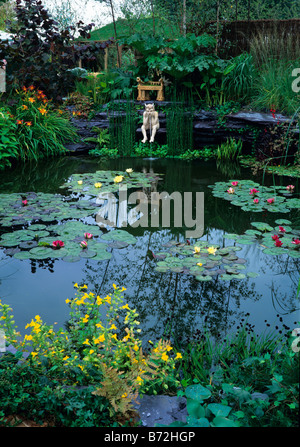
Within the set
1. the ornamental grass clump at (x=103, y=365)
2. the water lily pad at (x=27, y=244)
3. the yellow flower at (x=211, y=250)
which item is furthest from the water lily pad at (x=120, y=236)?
the ornamental grass clump at (x=103, y=365)

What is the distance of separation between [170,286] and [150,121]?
17.8 feet

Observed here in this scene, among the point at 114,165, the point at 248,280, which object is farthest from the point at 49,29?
the point at 248,280

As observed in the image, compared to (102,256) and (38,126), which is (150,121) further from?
(102,256)

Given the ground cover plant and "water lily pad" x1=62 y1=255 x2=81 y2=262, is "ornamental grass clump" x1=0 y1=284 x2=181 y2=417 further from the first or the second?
"water lily pad" x1=62 y1=255 x2=81 y2=262

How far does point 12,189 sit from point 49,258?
2.32 m

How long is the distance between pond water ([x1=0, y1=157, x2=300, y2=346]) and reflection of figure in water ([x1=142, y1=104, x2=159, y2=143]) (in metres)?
3.76

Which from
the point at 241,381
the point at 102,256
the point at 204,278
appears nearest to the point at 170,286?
the point at 204,278

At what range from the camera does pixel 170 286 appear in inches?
124

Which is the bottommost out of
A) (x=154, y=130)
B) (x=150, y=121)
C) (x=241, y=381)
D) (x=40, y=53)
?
(x=241, y=381)

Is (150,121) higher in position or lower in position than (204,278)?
higher

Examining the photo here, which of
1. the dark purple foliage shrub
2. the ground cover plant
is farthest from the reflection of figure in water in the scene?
the ground cover plant

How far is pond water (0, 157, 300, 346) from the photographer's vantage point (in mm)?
2707

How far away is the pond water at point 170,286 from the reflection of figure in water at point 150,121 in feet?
12.3

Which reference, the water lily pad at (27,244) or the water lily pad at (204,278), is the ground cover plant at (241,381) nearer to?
the water lily pad at (204,278)
